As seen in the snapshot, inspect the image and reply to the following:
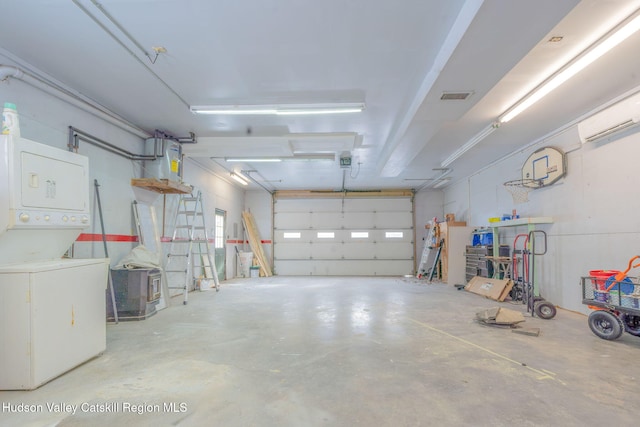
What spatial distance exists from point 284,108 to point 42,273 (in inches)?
122

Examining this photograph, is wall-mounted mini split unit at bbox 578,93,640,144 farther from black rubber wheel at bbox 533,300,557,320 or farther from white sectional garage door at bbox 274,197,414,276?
white sectional garage door at bbox 274,197,414,276

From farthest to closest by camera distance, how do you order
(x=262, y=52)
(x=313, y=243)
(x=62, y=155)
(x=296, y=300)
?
(x=313, y=243) → (x=296, y=300) → (x=262, y=52) → (x=62, y=155)

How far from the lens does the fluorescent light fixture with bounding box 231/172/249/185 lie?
8.45 metres

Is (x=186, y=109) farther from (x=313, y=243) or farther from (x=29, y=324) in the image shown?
(x=313, y=243)

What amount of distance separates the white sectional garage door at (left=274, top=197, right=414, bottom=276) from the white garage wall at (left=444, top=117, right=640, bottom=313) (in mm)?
4716

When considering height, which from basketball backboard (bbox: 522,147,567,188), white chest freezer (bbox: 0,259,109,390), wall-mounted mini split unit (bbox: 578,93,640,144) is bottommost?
white chest freezer (bbox: 0,259,109,390)

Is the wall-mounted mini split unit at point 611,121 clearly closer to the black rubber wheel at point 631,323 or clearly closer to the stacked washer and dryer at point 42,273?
the black rubber wheel at point 631,323

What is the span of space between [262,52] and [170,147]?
2958mm

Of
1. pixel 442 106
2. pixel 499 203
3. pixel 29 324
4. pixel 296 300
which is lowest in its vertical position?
pixel 296 300

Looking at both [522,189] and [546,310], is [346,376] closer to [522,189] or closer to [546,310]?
[546,310]

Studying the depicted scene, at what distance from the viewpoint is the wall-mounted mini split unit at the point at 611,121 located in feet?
12.1

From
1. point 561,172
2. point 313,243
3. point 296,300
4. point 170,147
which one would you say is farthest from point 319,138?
point 313,243

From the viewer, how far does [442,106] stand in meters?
3.87

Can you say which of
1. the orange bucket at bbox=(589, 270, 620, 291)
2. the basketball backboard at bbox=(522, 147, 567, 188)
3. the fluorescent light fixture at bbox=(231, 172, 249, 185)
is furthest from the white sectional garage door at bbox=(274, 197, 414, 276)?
the orange bucket at bbox=(589, 270, 620, 291)
